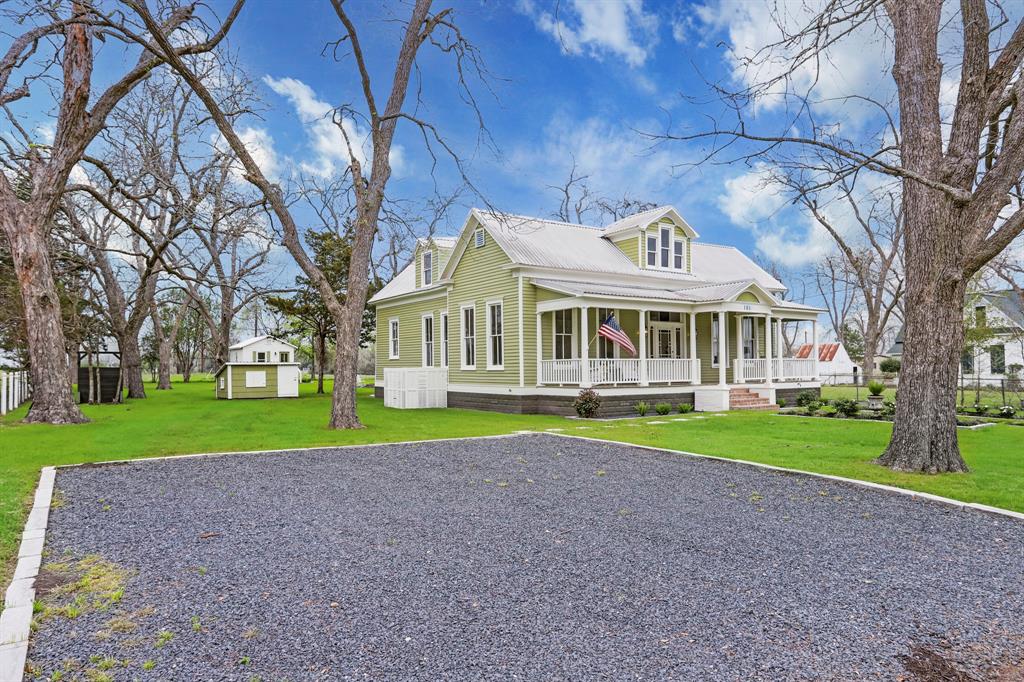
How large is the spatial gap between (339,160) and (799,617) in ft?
44.5

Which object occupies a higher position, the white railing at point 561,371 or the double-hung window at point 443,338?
the double-hung window at point 443,338

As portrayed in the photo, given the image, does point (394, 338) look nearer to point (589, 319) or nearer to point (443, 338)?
point (443, 338)

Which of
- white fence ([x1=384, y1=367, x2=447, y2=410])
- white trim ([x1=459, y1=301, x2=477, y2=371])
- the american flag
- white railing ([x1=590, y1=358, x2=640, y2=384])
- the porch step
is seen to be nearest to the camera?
the american flag

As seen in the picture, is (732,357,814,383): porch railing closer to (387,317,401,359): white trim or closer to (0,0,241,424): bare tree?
(387,317,401,359): white trim

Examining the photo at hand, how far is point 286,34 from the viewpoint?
1644 centimetres

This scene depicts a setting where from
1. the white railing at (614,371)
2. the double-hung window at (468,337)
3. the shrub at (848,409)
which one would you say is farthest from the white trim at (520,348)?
the shrub at (848,409)

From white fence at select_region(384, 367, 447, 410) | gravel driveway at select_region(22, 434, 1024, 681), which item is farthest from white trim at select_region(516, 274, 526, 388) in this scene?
gravel driveway at select_region(22, 434, 1024, 681)

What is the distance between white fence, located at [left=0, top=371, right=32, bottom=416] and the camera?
16.5 metres

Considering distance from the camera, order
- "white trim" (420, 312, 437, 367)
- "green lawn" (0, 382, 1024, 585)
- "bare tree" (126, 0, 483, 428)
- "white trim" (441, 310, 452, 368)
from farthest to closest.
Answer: "white trim" (420, 312, 437, 367) < "white trim" (441, 310, 452, 368) < "bare tree" (126, 0, 483, 428) < "green lawn" (0, 382, 1024, 585)

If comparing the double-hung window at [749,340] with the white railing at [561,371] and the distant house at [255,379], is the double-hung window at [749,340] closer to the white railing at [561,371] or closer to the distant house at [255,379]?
the white railing at [561,371]

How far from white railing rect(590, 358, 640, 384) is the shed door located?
47.9 feet

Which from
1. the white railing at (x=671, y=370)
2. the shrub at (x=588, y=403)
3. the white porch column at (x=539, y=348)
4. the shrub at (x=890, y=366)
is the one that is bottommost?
the shrub at (x=588, y=403)

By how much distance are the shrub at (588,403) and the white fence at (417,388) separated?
6637 mm

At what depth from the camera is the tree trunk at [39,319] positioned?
13578mm
